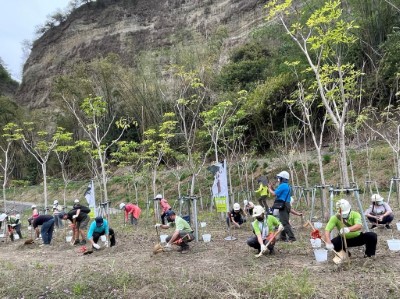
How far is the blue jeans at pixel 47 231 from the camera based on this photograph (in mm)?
9781

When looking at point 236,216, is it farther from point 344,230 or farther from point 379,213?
point 344,230

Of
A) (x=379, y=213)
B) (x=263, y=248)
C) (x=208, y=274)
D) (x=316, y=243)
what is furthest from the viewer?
(x=379, y=213)

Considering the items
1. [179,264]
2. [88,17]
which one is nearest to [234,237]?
[179,264]

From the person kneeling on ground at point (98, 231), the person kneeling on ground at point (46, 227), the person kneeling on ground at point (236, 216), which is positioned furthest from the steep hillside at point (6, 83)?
the person kneeling on ground at point (236, 216)

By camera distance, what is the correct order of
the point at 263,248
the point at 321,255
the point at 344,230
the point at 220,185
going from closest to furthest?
the point at 344,230 < the point at 321,255 < the point at 263,248 < the point at 220,185

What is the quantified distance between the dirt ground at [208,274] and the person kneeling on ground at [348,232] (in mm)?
229

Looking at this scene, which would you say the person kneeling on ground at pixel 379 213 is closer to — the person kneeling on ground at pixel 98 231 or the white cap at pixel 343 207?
the white cap at pixel 343 207

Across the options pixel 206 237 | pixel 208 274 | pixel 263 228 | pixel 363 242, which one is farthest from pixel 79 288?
pixel 363 242

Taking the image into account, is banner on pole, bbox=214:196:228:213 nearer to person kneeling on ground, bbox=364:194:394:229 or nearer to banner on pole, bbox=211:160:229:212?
banner on pole, bbox=211:160:229:212

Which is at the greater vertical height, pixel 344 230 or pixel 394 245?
pixel 344 230

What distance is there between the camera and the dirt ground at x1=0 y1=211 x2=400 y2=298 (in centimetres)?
458

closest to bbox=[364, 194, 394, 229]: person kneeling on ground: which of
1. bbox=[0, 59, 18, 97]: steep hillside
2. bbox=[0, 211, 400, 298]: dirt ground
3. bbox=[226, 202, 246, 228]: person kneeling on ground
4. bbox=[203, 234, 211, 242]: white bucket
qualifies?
bbox=[0, 211, 400, 298]: dirt ground

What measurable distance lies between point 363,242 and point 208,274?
2.23m

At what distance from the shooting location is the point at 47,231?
984cm
